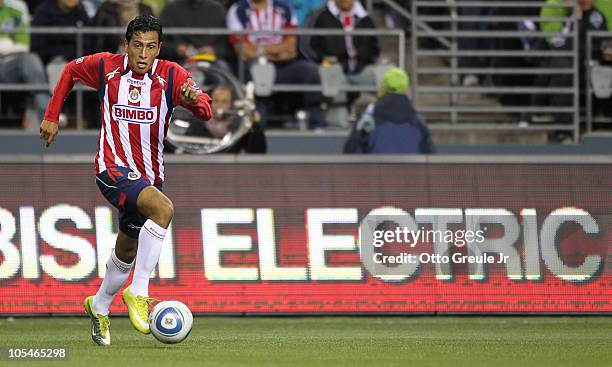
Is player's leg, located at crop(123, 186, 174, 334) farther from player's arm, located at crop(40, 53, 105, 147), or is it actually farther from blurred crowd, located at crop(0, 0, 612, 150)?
blurred crowd, located at crop(0, 0, 612, 150)

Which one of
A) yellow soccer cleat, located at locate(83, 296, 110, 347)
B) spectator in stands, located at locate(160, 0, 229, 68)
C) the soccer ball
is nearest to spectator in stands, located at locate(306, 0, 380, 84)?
spectator in stands, located at locate(160, 0, 229, 68)

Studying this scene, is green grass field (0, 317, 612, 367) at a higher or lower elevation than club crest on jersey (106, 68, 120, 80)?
lower

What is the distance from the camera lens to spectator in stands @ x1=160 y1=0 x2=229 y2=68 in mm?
18672

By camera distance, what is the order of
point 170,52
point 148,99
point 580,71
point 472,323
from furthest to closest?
1. point 580,71
2. point 170,52
3. point 472,323
4. point 148,99

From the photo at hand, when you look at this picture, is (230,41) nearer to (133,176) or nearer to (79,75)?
(79,75)

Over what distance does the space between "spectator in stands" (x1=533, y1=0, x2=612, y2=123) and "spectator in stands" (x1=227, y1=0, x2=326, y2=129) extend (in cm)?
326

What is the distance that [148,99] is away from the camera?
10.6 m

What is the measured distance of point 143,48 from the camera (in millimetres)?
10391

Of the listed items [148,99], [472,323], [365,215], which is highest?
[148,99]

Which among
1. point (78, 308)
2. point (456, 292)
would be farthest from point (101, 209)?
point (456, 292)

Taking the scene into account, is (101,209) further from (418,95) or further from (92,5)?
(418,95)

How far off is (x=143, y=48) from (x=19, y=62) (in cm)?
847

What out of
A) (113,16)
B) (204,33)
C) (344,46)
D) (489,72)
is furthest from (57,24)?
(489,72)

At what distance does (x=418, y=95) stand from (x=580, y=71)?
7.35 ft
